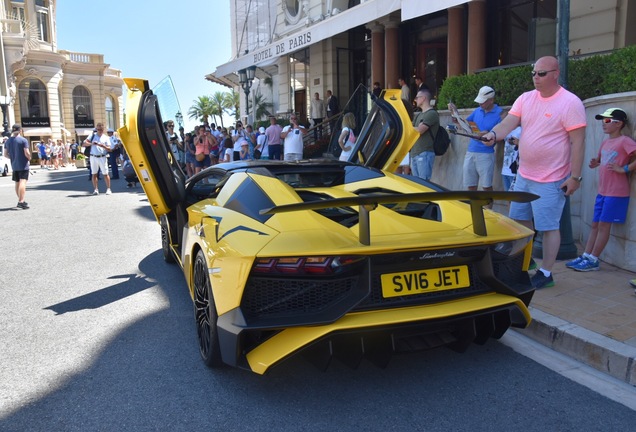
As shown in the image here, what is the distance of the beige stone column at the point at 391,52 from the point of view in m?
14.8

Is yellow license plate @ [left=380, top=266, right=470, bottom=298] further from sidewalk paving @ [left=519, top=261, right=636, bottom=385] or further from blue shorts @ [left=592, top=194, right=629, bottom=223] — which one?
blue shorts @ [left=592, top=194, right=629, bottom=223]

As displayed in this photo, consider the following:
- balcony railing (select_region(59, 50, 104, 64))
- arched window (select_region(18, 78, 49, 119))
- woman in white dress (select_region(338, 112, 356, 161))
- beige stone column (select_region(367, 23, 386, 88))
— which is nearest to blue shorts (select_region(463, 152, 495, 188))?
woman in white dress (select_region(338, 112, 356, 161))

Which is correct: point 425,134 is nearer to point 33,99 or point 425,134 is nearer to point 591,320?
point 591,320

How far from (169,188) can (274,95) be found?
1960cm

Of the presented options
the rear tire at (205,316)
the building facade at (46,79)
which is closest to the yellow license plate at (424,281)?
the rear tire at (205,316)

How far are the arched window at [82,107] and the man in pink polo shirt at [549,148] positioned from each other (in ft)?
164

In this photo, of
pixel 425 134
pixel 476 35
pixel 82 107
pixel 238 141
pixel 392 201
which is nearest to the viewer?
pixel 392 201

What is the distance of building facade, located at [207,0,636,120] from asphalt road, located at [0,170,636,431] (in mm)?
5931

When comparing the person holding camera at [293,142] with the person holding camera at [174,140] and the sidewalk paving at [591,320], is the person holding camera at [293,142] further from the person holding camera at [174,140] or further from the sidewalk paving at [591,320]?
the sidewalk paving at [591,320]

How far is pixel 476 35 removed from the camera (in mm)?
11242

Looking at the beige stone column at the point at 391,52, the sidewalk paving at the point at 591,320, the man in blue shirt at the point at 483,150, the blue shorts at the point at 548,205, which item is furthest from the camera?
the beige stone column at the point at 391,52

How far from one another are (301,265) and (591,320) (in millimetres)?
2299

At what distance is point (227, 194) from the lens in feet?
11.7

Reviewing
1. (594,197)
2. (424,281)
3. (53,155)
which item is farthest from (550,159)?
(53,155)
